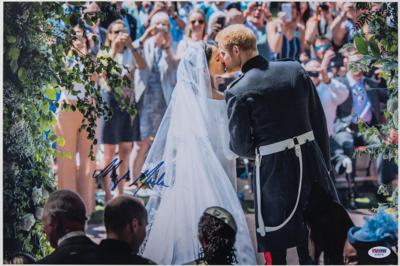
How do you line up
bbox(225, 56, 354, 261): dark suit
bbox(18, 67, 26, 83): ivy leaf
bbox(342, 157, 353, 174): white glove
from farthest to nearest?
bbox(342, 157, 353, 174): white glove
bbox(18, 67, 26, 83): ivy leaf
bbox(225, 56, 354, 261): dark suit

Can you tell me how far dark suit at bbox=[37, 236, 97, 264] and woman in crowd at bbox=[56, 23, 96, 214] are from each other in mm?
294

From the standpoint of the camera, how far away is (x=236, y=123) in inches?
173

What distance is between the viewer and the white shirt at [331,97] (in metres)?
4.53

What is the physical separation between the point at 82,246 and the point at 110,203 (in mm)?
337

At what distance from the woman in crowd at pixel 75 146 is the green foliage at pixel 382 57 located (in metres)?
1.88

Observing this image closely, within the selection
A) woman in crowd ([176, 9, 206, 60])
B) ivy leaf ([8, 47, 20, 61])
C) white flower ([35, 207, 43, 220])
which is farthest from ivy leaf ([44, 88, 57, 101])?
woman in crowd ([176, 9, 206, 60])

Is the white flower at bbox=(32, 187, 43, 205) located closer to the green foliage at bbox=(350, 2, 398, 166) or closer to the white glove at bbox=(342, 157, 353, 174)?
the white glove at bbox=(342, 157, 353, 174)

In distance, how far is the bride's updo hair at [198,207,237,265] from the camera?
14.3 feet

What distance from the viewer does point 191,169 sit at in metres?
4.45

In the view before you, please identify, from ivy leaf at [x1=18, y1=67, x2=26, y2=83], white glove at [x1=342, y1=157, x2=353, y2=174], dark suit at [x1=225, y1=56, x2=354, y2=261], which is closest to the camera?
dark suit at [x1=225, y1=56, x2=354, y2=261]

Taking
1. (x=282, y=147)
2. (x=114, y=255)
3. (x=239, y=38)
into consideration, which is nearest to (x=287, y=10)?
(x=239, y=38)

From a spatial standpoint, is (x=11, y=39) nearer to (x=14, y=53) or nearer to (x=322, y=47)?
(x=14, y=53)

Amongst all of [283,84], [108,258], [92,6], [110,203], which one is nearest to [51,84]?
[92,6]

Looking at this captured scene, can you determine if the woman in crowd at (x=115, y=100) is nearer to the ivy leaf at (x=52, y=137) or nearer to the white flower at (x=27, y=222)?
the ivy leaf at (x=52, y=137)
